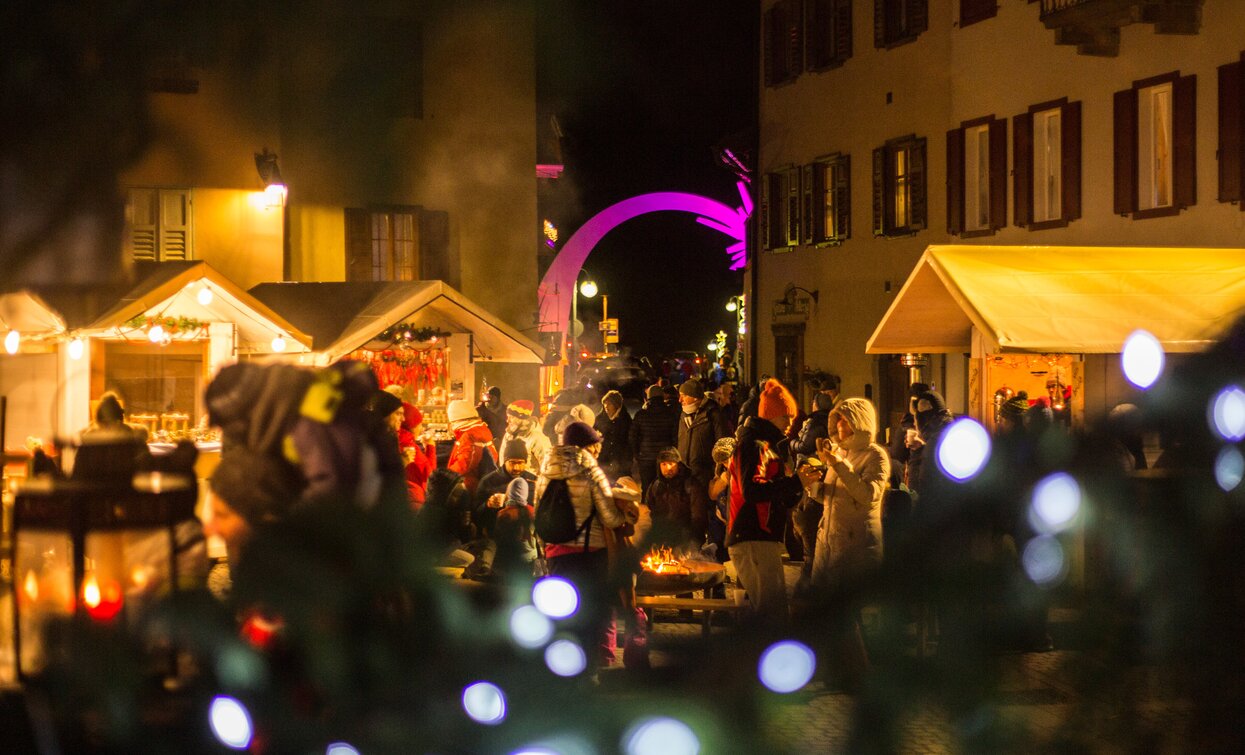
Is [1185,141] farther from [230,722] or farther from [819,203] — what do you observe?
[230,722]

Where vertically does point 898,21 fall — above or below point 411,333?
above

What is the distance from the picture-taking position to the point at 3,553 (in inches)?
320

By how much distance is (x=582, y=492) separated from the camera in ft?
28.0

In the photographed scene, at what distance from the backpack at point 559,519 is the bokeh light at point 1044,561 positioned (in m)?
6.91

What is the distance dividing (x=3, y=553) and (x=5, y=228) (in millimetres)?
9350

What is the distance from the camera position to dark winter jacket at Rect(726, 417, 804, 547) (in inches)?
359

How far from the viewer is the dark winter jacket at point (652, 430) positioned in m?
15.2

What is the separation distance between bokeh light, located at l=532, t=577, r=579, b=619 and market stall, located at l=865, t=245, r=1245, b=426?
6.57 meters

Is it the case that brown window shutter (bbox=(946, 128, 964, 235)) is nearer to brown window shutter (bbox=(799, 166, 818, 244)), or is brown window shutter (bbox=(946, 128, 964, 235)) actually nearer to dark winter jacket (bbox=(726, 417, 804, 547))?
brown window shutter (bbox=(799, 166, 818, 244))

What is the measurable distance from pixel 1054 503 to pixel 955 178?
22.7 m

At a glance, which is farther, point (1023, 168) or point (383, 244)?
point (383, 244)

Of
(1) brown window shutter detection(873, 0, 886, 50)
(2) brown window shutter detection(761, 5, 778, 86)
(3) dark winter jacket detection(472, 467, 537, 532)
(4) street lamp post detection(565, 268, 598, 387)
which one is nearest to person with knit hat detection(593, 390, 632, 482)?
(3) dark winter jacket detection(472, 467, 537, 532)

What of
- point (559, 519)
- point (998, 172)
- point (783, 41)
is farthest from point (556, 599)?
point (783, 41)

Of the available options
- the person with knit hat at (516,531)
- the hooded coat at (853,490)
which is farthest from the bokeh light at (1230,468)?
the person with knit hat at (516,531)
